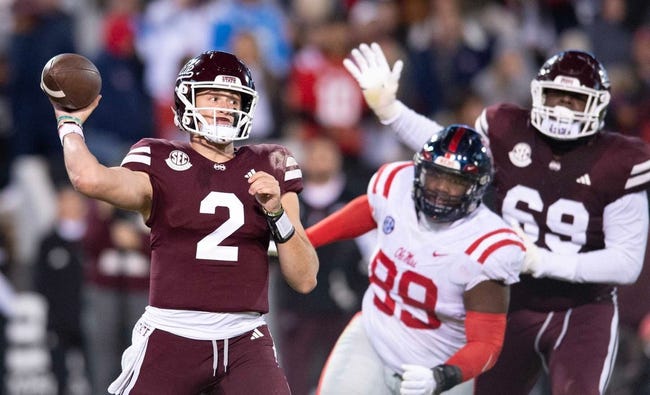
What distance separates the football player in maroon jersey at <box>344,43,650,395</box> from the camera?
5305mm

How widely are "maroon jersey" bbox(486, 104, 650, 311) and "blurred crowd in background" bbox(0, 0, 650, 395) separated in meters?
2.67

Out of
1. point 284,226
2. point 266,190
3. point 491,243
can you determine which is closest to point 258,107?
point 491,243

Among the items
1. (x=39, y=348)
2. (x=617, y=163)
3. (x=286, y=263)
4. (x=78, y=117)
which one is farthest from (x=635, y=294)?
(x=39, y=348)

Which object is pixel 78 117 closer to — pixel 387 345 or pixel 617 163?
pixel 387 345

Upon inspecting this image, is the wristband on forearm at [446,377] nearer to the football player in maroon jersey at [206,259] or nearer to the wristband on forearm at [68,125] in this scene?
the football player in maroon jersey at [206,259]

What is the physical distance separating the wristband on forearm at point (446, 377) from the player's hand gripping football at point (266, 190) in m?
0.93

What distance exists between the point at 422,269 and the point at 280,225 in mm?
872

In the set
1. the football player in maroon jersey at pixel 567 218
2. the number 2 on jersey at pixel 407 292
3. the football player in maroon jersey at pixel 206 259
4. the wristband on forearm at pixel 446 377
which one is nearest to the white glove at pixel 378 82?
the football player in maroon jersey at pixel 567 218

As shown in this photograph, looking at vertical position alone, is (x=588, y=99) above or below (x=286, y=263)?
above

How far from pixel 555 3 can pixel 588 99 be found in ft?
17.1

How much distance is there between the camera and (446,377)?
15.4 ft

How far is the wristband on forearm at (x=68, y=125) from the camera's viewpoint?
427 cm

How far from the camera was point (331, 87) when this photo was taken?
Answer: 9266mm

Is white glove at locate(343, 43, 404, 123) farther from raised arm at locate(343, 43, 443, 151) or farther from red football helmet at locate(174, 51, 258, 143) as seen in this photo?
red football helmet at locate(174, 51, 258, 143)
